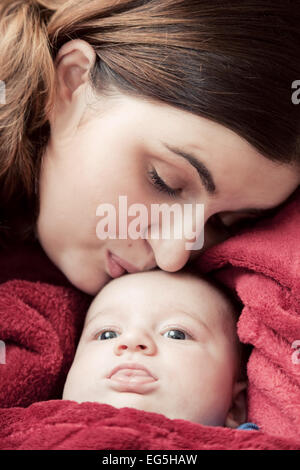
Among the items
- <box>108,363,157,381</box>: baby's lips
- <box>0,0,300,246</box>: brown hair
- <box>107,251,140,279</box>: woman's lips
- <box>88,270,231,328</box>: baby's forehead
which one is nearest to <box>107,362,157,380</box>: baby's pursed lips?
<box>108,363,157,381</box>: baby's lips

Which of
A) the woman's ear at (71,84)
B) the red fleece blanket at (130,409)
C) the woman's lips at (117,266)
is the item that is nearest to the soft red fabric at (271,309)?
the red fleece blanket at (130,409)

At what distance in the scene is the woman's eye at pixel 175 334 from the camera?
1.03m

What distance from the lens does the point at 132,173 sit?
103cm

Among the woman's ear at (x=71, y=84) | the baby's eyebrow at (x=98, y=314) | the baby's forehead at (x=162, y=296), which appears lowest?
the baby's eyebrow at (x=98, y=314)

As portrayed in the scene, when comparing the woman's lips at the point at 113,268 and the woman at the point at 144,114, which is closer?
the woman at the point at 144,114

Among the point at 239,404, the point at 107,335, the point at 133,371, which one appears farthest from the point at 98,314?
the point at 239,404

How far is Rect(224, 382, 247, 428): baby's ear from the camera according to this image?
3.49ft

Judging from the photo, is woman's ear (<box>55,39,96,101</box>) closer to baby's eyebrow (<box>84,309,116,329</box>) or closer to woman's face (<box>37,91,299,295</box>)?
woman's face (<box>37,91,299,295</box>)

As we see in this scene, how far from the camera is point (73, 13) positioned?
1.07 meters

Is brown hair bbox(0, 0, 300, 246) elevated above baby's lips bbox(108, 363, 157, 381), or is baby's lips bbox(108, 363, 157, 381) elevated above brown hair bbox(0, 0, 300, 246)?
brown hair bbox(0, 0, 300, 246)

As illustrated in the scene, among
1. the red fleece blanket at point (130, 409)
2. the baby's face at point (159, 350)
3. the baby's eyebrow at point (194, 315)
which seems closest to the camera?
the red fleece blanket at point (130, 409)

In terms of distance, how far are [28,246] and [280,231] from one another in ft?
1.68

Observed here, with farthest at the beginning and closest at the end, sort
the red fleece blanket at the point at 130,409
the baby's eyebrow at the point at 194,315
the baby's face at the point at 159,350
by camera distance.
Result: the baby's eyebrow at the point at 194,315 < the baby's face at the point at 159,350 < the red fleece blanket at the point at 130,409

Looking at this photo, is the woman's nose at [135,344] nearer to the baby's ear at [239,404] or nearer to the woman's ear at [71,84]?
the baby's ear at [239,404]
